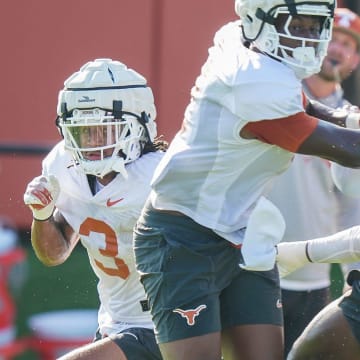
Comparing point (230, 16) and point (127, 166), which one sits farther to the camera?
point (230, 16)

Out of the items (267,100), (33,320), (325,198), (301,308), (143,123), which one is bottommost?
(33,320)

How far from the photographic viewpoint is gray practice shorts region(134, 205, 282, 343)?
397 cm

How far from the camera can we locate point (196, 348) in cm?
395

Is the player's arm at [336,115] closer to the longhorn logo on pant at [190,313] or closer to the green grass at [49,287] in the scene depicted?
the longhorn logo on pant at [190,313]

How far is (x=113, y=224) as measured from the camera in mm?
4531

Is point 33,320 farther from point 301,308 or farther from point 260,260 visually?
point 260,260

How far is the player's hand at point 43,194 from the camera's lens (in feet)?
14.7

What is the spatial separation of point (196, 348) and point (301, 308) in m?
1.40

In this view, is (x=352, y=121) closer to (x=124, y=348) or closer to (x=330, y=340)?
(x=330, y=340)

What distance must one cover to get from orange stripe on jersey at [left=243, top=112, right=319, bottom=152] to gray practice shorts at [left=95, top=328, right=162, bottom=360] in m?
0.96

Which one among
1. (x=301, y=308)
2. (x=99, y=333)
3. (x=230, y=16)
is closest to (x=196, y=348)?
(x=99, y=333)

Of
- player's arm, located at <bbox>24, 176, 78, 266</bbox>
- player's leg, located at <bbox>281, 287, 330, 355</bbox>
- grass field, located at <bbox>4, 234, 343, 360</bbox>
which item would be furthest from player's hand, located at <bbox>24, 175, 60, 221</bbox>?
grass field, located at <bbox>4, 234, 343, 360</bbox>

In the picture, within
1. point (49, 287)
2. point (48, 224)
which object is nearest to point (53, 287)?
point (49, 287)

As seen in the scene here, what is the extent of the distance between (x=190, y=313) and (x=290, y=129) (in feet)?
1.89
